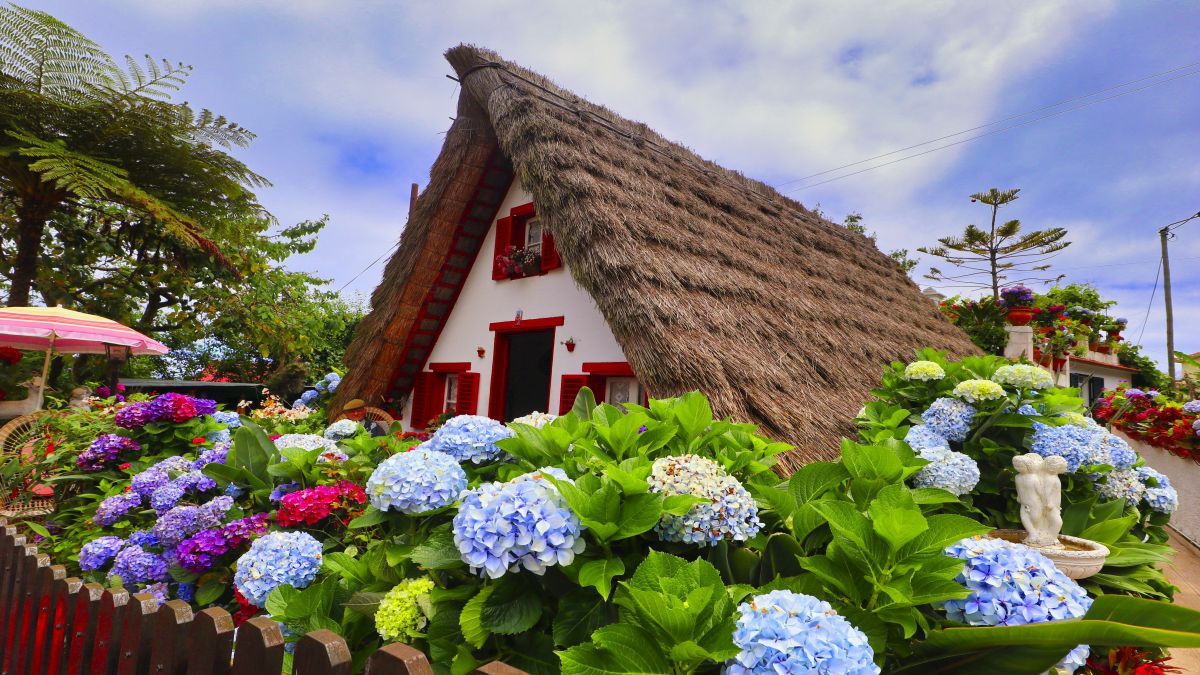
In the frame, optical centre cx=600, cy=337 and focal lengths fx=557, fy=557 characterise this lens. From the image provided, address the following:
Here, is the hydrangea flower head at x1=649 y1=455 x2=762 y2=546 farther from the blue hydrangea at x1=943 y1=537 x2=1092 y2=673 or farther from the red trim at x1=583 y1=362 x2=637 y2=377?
the red trim at x1=583 y1=362 x2=637 y2=377

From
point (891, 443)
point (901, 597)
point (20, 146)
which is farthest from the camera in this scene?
point (20, 146)

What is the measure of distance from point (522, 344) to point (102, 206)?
8.66 meters

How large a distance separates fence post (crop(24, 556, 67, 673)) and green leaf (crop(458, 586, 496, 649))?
1.58m

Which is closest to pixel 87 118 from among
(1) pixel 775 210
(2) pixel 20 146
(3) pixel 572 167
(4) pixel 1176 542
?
(2) pixel 20 146

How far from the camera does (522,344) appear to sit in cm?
656

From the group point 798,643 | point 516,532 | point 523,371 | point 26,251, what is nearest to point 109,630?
point 516,532

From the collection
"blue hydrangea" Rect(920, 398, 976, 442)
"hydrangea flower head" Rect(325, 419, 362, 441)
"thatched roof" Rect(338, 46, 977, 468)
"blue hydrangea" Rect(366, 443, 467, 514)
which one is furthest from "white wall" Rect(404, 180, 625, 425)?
"blue hydrangea" Rect(366, 443, 467, 514)

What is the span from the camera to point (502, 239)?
22.4 feet

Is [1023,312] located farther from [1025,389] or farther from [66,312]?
[66,312]

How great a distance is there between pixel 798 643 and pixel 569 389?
5.01 m

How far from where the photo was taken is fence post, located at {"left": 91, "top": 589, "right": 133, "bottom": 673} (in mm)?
1454

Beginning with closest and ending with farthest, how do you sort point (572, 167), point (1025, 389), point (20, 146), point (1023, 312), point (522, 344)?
point (1025, 389) < point (572, 167) < point (522, 344) < point (1023, 312) < point (20, 146)

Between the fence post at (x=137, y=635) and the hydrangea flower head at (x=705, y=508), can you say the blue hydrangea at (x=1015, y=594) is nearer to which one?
the hydrangea flower head at (x=705, y=508)

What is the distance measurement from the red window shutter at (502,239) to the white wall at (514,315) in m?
0.11
